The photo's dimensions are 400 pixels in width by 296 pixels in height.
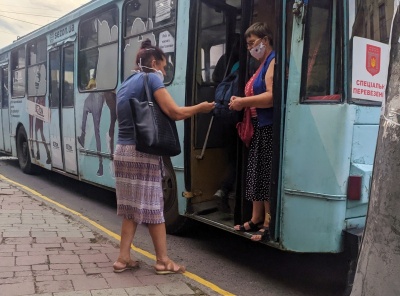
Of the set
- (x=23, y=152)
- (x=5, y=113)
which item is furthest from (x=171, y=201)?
(x=5, y=113)

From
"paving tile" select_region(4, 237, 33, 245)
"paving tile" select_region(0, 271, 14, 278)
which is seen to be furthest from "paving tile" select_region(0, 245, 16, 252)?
"paving tile" select_region(0, 271, 14, 278)

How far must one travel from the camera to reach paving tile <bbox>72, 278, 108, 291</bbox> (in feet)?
11.1

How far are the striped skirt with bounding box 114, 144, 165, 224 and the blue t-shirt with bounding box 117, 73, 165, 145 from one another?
89mm

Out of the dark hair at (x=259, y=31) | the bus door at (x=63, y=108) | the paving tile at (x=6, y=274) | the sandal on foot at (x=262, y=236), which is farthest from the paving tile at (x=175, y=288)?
the bus door at (x=63, y=108)

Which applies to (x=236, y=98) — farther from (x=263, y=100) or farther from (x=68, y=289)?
(x=68, y=289)

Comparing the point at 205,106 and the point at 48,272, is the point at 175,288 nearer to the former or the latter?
the point at 48,272

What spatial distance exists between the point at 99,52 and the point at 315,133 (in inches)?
160

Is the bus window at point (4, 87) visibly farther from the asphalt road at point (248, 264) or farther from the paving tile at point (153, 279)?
the paving tile at point (153, 279)

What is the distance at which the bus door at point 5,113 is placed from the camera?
11133 millimetres

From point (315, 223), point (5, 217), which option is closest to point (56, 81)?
point (5, 217)

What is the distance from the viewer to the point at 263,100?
3564mm

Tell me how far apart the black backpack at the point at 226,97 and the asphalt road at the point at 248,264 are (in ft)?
4.69

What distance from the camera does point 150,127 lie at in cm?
348

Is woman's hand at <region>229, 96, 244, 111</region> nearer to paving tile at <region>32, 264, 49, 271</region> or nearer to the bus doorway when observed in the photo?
the bus doorway
